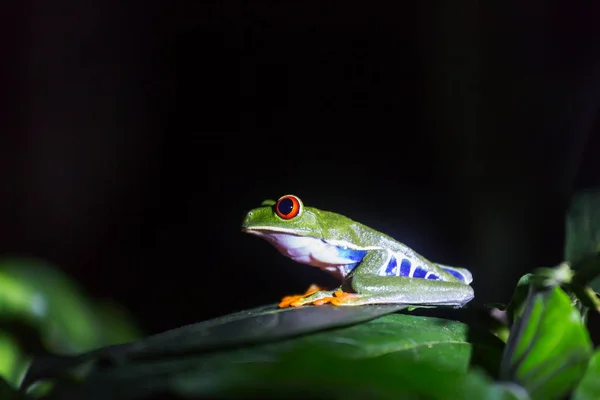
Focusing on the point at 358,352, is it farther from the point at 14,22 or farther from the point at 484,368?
the point at 14,22

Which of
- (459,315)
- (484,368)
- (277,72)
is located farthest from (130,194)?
(484,368)

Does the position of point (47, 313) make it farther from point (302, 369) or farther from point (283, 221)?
point (302, 369)

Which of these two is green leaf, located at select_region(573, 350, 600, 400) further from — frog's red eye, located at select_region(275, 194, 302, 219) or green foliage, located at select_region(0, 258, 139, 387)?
green foliage, located at select_region(0, 258, 139, 387)

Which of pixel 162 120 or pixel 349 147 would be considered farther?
A: pixel 162 120

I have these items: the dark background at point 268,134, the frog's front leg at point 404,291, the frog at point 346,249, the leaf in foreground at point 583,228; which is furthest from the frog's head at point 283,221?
the dark background at point 268,134


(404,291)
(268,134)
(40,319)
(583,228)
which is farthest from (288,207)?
(268,134)
